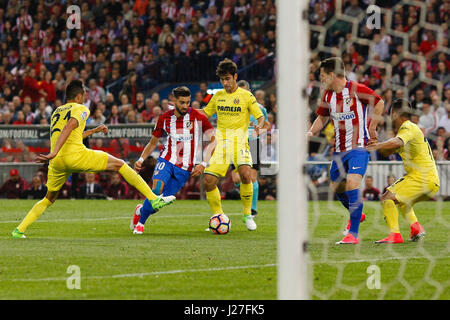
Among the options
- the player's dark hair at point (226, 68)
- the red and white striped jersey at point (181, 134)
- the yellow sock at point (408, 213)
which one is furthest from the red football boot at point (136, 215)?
the yellow sock at point (408, 213)

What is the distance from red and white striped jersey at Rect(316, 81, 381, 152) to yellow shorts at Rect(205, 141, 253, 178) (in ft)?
6.25

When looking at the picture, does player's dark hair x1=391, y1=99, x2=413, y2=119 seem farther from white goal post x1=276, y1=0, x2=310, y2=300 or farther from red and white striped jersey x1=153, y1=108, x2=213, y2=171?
white goal post x1=276, y1=0, x2=310, y2=300

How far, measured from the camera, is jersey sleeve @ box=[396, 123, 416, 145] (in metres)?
9.02

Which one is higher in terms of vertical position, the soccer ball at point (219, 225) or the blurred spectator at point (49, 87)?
the blurred spectator at point (49, 87)

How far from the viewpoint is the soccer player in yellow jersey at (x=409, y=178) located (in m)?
9.12

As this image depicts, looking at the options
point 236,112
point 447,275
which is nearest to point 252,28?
point 236,112

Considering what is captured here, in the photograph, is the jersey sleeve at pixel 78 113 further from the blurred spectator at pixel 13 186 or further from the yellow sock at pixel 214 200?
the blurred spectator at pixel 13 186

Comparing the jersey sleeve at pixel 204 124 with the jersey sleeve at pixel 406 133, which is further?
the jersey sleeve at pixel 204 124

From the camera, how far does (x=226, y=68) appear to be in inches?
418

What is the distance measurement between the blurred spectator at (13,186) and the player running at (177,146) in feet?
29.6

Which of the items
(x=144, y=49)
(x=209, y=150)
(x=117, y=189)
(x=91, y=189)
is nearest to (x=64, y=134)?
(x=209, y=150)

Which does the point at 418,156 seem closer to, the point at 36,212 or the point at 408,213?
the point at 408,213

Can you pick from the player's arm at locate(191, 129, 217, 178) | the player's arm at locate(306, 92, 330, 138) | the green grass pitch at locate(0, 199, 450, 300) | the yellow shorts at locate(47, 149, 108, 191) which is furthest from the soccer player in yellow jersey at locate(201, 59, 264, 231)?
the yellow shorts at locate(47, 149, 108, 191)

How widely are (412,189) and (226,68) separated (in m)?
2.85
